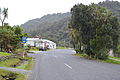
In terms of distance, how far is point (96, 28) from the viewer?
32188 millimetres

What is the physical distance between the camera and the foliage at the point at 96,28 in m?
30.3

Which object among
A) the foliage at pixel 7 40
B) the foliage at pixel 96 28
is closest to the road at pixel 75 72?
the foliage at pixel 96 28

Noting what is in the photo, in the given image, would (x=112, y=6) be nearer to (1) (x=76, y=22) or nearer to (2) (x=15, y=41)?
(1) (x=76, y=22)

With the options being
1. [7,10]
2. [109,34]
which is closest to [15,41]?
[7,10]

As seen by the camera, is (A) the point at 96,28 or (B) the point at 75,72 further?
(A) the point at 96,28

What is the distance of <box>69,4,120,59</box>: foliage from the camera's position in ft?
99.3

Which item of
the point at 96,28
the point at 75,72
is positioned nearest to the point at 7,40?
the point at 96,28

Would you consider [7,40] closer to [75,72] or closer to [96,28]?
[96,28]

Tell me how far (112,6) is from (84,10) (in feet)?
193

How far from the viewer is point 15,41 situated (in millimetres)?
34812

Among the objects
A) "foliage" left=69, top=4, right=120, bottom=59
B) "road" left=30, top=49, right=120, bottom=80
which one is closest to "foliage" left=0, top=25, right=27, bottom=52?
"foliage" left=69, top=4, right=120, bottom=59

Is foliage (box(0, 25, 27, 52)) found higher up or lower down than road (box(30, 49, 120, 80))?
higher up

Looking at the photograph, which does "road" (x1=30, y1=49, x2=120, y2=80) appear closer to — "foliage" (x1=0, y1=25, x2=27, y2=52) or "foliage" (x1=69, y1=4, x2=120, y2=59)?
"foliage" (x1=69, y1=4, x2=120, y2=59)

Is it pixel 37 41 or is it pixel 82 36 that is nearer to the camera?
pixel 82 36
